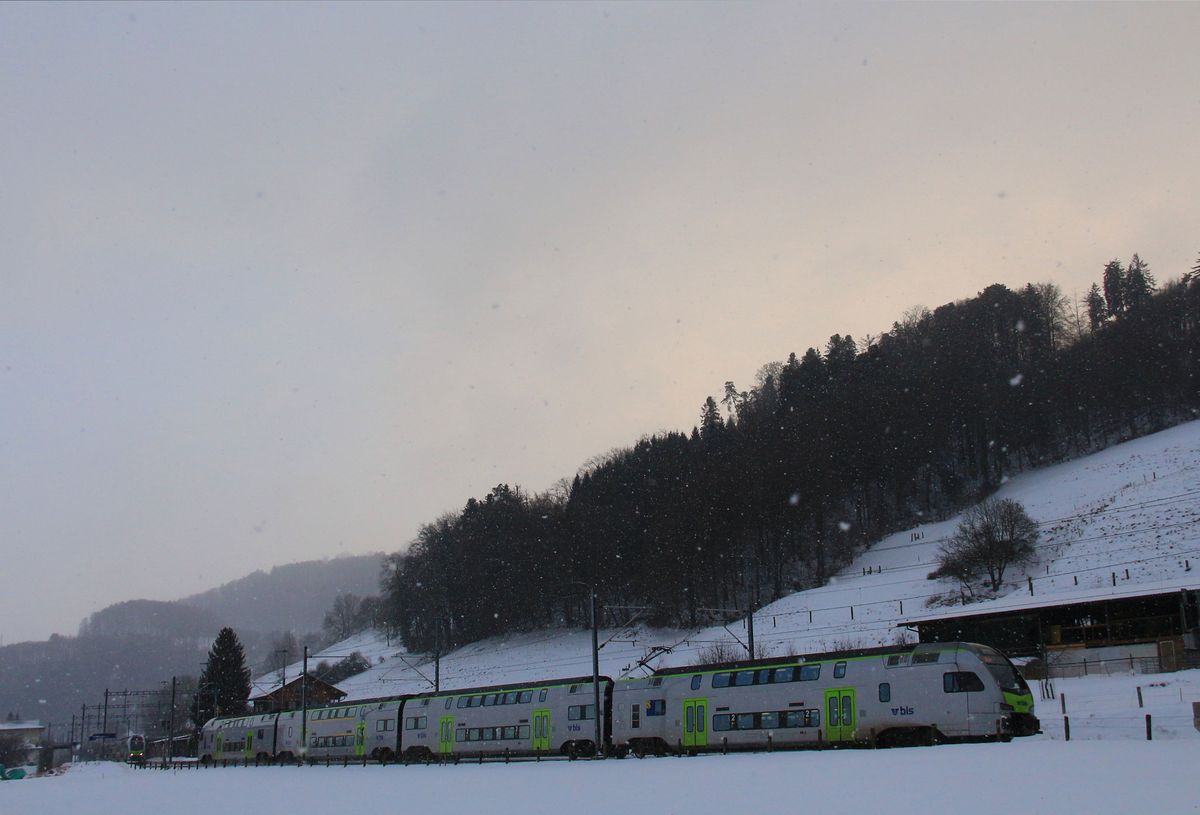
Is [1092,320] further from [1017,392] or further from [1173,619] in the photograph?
[1173,619]

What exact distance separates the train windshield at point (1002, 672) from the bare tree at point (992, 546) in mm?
39338

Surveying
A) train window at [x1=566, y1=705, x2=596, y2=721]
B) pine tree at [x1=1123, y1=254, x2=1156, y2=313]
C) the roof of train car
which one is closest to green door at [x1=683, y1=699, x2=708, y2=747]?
the roof of train car

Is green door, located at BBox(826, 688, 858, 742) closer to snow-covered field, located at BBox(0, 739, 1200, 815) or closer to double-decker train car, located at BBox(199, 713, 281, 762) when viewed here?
snow-covered field, located at BBox(0, 739, 1200, 815)

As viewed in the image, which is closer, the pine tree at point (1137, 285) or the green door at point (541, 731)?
the green door at point (541, 731)

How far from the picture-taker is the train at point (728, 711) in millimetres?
31609

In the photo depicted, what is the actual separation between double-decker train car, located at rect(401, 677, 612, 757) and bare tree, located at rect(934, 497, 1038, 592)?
123ft

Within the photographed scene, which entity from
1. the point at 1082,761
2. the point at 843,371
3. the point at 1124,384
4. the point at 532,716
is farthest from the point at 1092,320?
the point at 1082,761

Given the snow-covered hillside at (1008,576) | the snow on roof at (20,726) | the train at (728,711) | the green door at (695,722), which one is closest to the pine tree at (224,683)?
the snow-covered hillside at (1008,576)

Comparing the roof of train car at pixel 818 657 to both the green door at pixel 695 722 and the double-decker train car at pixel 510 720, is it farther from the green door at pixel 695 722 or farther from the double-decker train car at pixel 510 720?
the double-decker train car at pixel 510 720

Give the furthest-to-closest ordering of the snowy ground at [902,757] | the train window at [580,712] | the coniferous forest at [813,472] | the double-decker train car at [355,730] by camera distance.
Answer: the coniferous forest at [813,472]
the double-decker train car at [355,730]
the train window at [580,712]
the snowy ground at [902,757]

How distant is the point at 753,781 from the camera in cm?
2397

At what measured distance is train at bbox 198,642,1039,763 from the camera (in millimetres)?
31609

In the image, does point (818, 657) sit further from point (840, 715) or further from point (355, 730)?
point (355, 730)

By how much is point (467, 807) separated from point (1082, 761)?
555 inches
